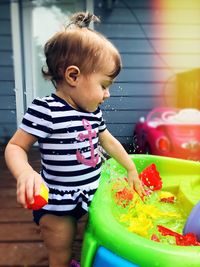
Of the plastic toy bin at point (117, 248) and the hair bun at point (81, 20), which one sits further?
the hair bun at point (81, 20)

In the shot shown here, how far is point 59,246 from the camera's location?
88cm

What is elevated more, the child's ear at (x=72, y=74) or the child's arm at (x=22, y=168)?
the child's ear at (x=72, y=74)

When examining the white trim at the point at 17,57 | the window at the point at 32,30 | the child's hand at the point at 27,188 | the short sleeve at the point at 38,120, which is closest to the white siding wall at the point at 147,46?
the window at the point at 32,30

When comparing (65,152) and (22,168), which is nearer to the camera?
(22,168)

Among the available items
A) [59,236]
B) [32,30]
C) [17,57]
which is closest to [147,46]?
[32,30]

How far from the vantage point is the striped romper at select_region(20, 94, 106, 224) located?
82cm

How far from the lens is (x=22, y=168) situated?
0.68 metres

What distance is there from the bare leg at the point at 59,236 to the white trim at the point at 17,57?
7.12ft

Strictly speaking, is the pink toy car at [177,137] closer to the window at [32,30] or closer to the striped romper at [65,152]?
the window at [32,30]

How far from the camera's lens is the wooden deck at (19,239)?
1141 mm

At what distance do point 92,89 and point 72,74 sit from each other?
0.06 m

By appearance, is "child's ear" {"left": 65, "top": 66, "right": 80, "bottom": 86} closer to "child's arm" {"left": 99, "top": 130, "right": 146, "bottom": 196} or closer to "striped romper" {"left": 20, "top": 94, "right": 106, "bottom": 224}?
"striped romper" {"left": 20, "top": 94, "right": 106, "bottom": 224}

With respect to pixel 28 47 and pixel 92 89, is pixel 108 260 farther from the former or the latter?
pixel 28 47

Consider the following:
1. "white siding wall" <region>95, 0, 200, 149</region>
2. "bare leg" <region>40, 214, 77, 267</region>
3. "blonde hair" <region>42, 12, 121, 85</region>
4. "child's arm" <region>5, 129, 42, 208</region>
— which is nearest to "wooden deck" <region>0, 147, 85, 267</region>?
"bare leg" <region>40, 214, 77, 267</region>
